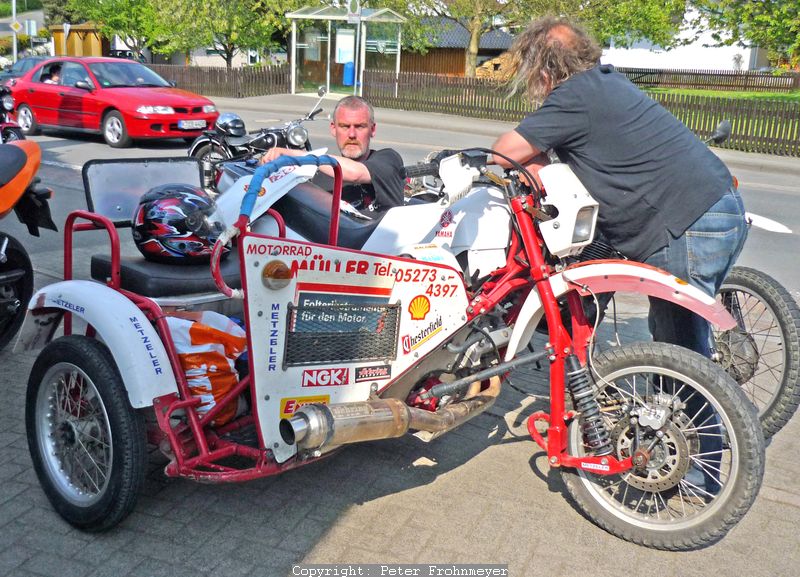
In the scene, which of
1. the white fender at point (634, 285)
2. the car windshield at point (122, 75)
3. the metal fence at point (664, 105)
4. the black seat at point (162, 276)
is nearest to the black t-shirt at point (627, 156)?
the white fender at point (634, 285)

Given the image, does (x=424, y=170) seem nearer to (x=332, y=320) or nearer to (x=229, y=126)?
(x=332, y=320)

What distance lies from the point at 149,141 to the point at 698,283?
51.3ft

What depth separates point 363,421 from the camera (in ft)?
10.5

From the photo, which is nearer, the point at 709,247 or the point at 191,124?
the point at 709,247

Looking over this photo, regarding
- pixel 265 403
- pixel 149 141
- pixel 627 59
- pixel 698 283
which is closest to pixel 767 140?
pixel 149 141

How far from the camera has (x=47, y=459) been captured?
3566mm

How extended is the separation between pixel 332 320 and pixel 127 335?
0.78m

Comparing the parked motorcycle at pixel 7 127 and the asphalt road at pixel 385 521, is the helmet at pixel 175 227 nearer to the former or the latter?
the asphalt road at pixel 385 521

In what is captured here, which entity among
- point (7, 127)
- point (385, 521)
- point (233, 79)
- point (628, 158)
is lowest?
point (385, 521)

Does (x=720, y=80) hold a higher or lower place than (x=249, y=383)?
higher

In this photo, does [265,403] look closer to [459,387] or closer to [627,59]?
[459,387]

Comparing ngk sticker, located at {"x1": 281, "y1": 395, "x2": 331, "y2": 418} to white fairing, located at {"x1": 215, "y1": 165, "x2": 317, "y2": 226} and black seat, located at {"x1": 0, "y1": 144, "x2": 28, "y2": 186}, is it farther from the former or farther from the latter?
black seat, located at {"x1": 0, "y1": 144, "x2": 28, "y2": 186}

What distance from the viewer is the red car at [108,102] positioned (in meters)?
16.2

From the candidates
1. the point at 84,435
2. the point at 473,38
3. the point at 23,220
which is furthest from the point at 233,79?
the point at 84,435
